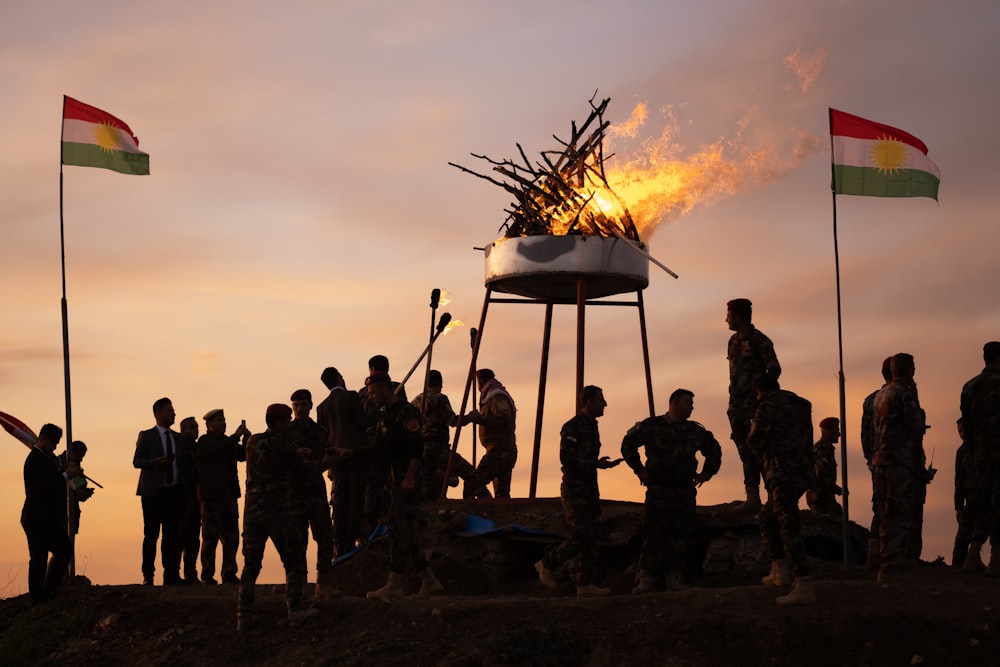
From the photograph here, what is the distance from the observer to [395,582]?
53.0 ft

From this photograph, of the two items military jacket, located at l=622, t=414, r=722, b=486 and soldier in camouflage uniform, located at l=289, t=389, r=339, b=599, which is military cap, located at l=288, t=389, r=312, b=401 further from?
military jacket, located at l=622, t=414, r=722, b=486

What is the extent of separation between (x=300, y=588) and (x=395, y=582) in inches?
46.1

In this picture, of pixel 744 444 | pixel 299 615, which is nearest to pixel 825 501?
pixel 744 444

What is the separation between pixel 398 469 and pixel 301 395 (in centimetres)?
169

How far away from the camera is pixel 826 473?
21.0 m

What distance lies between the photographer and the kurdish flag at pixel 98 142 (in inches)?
820

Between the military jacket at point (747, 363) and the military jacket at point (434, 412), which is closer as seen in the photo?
the military jacket at point (747, 363)

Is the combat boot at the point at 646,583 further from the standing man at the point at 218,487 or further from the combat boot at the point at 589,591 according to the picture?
the standing man at the point at 218,487

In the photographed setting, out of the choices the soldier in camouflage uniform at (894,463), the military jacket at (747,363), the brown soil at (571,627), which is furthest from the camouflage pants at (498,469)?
the soldier in camouflage uniform at (894,463)

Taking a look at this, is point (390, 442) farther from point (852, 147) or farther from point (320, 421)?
point (852, 147)

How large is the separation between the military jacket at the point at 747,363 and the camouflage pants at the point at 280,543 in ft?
17.3

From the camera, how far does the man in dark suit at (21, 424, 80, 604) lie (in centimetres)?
1827

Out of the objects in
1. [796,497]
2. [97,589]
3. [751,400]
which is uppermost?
[751,400]

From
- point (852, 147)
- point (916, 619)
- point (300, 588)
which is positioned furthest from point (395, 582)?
point (852, 147)
